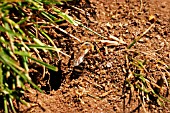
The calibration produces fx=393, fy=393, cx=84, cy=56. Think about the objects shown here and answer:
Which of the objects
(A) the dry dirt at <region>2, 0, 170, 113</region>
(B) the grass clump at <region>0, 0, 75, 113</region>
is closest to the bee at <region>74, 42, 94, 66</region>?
(A) the dry dirt at <region>2, 0, 170, 113</region>

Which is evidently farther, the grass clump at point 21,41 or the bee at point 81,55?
the bee at point 81,55

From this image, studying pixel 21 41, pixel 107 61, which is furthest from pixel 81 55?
pixel 21 41

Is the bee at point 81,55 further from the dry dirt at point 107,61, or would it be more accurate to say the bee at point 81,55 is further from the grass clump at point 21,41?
the grass clump at point 21,41

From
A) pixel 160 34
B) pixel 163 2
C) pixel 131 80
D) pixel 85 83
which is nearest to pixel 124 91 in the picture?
pixel 131 80

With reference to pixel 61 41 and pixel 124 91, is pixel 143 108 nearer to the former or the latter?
pixel 124 91

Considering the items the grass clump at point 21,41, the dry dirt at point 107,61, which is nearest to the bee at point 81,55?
the dry dirt at point 107,61

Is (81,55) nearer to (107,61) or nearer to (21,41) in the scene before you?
(107,61)

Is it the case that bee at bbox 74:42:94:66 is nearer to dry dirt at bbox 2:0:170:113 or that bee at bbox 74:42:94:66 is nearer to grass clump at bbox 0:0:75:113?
dry dirt at bbox 2:0:170:113

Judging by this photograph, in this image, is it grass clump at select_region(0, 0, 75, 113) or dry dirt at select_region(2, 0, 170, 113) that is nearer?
grass clump at select_region(0, 0, 75, 113)
